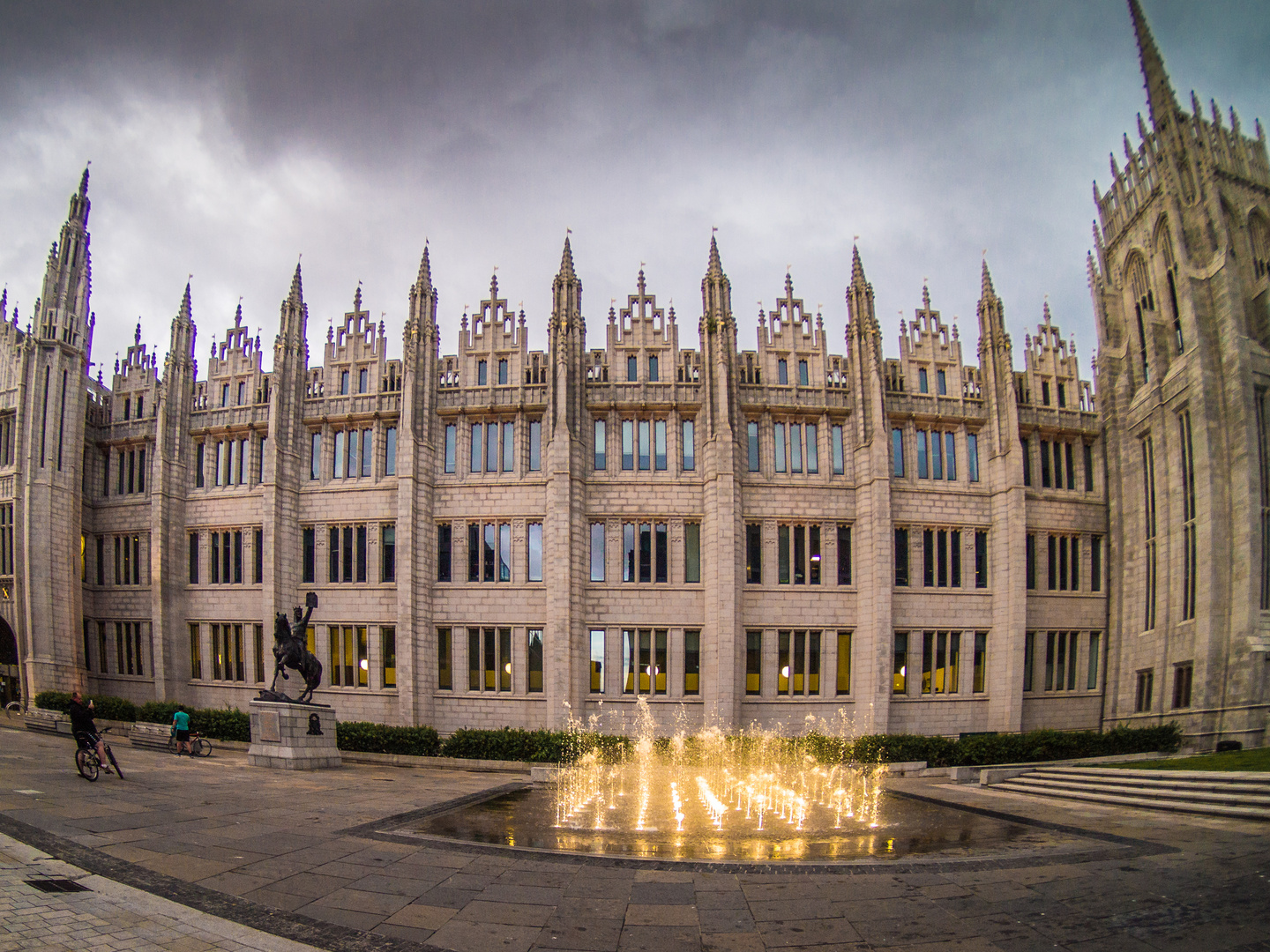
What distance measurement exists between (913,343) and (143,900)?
3360 centimetres

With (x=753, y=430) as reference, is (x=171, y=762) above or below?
below

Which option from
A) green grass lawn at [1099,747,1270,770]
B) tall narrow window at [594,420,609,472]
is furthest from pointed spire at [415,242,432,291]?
green grass lawn at [1099,747,1270,770]

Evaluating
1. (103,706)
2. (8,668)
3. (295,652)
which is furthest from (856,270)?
(8,668)

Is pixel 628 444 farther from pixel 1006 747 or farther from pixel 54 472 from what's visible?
pixel 54 472

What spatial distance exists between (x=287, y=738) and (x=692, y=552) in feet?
55.5

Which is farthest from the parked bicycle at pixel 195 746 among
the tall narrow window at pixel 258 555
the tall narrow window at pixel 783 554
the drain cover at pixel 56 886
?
the tall narrow window at pixel 783 554

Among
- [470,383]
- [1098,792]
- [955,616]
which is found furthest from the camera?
[470,383]

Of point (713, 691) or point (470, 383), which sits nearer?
point (713, 691)

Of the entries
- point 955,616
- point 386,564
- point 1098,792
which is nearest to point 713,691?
point 955,616

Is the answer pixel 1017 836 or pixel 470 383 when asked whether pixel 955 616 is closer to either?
pixel 1017 836

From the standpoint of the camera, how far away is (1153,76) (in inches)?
1211

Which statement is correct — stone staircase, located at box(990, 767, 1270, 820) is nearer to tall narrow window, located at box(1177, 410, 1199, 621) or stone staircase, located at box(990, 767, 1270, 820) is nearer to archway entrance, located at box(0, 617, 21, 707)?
tall narrow window, located at box(1177, 410, 1199, 621)

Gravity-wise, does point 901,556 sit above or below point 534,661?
above

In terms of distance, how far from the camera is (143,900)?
7.52m
